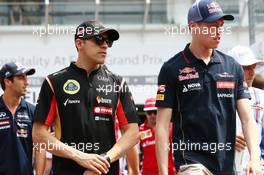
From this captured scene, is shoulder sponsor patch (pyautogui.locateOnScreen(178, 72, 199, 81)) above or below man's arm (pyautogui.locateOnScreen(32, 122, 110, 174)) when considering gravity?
above

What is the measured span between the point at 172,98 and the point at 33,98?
24.6ft

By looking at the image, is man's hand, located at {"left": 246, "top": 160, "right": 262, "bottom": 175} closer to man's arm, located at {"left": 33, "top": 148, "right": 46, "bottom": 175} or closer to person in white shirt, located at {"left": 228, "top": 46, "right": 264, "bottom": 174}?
person in white shirt, located at {"left": 228, "top": 46, "right": 264, "bottom": 174}

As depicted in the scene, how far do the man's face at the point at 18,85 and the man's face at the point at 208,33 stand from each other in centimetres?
275

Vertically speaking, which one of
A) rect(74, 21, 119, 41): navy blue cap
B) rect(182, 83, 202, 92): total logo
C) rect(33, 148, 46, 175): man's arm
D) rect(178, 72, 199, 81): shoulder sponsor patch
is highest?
rect(74, 21, 119, 41): navy blue cap

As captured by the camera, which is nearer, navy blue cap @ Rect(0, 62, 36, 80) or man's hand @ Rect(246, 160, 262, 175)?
man's hand @ Rect(246, 160, 262, 175)

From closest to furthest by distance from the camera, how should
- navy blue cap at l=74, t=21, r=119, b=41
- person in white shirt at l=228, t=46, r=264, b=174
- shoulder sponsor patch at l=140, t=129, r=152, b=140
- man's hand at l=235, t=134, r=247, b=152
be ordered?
navy blue cap at l=74, t=21, r=119, b=41, man's hand at l=235, t=134, r=247, b=152, person in white shirt at l=228, t=46, r=264, b=174, shoulder sponsor patch at l=140, t=129, r=152, b=140

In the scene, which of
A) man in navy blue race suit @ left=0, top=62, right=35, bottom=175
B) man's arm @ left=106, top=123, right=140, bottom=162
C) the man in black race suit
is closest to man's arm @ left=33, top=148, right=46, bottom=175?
man in navy blue race suit @ left=0, top=62, right=35, bottom=175

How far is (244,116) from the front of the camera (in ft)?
15.6

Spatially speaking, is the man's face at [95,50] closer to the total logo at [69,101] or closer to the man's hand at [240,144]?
the total logo at [69,101]

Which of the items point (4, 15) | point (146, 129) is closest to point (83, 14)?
point (4, 15)

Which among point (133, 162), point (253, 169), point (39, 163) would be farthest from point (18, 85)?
point (253, 169)

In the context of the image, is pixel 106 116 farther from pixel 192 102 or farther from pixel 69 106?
pixel 192 102

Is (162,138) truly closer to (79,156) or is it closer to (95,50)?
(79,156)

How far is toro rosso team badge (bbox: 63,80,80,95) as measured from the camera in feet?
16.6
